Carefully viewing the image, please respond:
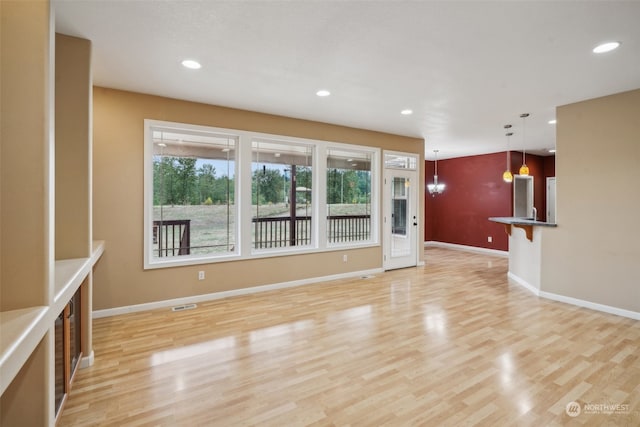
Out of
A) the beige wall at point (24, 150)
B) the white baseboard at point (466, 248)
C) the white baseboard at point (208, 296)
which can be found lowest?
the white baseboard at point (208, 296)

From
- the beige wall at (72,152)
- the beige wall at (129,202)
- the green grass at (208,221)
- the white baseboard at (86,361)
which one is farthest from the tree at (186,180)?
the white baseboard at (86,361)

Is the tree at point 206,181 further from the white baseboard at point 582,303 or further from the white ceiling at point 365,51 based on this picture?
the white baseboard at point 582,303

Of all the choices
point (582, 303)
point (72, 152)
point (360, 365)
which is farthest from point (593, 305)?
point (72, 152)

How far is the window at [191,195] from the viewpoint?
4.10m

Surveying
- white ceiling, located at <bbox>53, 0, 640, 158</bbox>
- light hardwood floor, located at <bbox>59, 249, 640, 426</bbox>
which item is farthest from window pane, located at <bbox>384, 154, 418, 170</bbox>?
light hardwood floor, located at <bbox>59, 249, 640, 426</bbox>

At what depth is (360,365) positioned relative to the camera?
2.58 meters

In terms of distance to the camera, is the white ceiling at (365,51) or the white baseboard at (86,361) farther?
the white baseboard at (86,361)

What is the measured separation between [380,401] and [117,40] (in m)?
3.48

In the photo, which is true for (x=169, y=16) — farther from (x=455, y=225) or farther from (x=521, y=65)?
(x=455, y=225)

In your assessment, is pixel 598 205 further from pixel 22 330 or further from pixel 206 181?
pixel 22 330

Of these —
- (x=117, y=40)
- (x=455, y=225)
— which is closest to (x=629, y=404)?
(x=117, y=40)

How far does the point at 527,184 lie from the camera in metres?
8.26

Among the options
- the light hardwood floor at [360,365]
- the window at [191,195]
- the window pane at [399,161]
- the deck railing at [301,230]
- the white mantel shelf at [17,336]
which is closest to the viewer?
the white mantel shelf at [17,336]

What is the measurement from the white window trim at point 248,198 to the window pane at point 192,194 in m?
0.11
